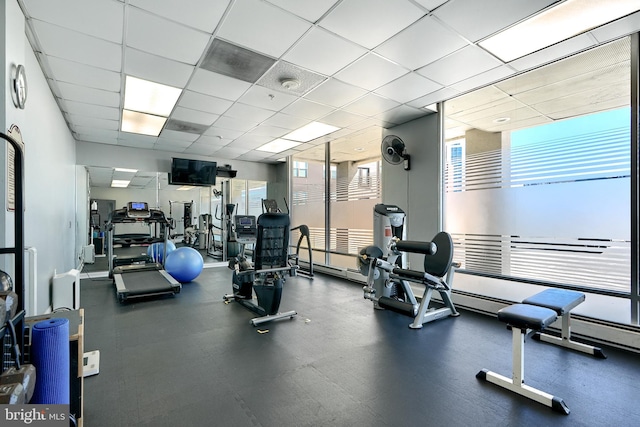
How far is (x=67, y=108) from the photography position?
457 cm

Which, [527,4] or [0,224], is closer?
[0,224]

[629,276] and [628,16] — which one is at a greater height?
[628,16]

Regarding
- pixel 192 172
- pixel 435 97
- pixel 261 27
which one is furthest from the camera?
pixel 192 172

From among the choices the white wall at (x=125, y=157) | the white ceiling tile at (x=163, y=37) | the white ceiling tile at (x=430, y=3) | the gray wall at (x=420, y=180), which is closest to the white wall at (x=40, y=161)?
the white ceiling tile at (x=163, y=37)

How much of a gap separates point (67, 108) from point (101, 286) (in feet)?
10.4

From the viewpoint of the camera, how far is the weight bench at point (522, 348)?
209 centimetres

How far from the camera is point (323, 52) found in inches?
123

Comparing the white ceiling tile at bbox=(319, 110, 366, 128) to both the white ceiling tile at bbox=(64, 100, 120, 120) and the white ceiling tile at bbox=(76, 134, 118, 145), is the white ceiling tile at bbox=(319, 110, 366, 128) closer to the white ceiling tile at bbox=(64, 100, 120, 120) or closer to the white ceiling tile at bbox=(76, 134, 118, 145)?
the white ceiling tile at bbox=(64, 100, 120, 120)

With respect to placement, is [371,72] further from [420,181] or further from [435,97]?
[420,181]

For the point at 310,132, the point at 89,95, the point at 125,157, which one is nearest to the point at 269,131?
the point at 310,132

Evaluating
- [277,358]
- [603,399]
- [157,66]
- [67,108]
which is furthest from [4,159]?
[603,399]

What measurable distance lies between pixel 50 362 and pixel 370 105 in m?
4.43

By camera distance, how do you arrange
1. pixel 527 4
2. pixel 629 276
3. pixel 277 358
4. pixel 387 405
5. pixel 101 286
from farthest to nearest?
pixel 101 286 → pixel 629 276 → pixel 277 358 → pixel 527 4 → pixel 387 405

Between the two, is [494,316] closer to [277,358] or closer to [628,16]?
[277,358]
